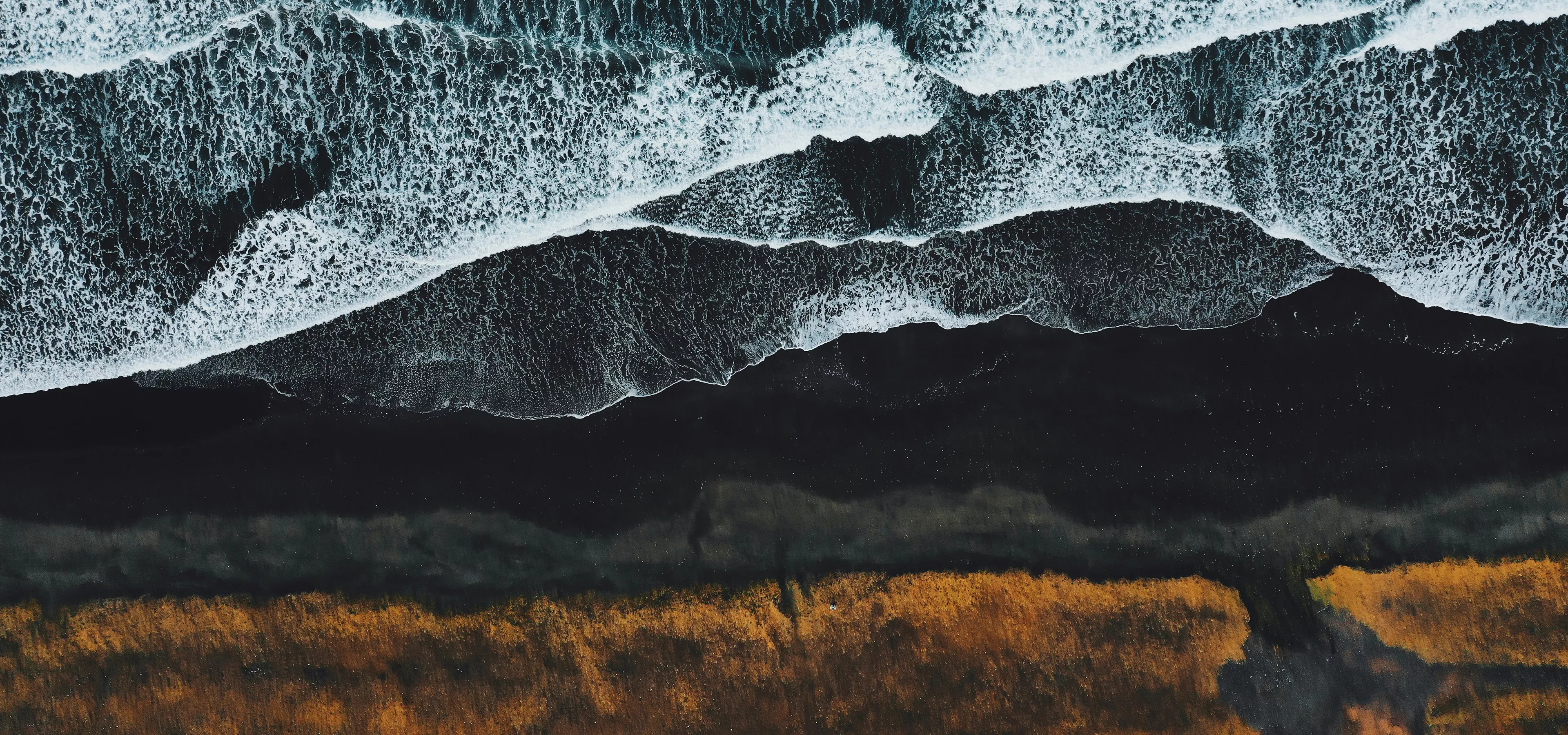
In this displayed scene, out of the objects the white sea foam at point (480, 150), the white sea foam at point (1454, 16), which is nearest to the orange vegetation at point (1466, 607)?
the white sea foam at point (1454, 16)

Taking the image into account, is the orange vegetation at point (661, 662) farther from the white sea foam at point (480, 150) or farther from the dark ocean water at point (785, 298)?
the white sea foam at point (480, 150)

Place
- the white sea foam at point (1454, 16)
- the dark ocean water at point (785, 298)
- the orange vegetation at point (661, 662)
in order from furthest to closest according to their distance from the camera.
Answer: the orange vegetation at point (661, 662) < the dark ocean water at point (785, 298) < the white sea foam at point (1454, 16)

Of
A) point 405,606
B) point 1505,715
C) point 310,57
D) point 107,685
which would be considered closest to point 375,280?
point 310,57

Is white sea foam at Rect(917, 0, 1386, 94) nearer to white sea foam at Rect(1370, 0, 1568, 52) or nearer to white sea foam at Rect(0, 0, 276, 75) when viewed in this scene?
white sea foam at Rect(1370, 0, 1568, 52)

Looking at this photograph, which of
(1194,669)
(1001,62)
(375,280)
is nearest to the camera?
(1001,62)

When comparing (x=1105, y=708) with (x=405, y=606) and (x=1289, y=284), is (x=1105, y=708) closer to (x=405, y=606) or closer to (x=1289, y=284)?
(x=1289, y=284)

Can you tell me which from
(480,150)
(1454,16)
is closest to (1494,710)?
(1454,16)
